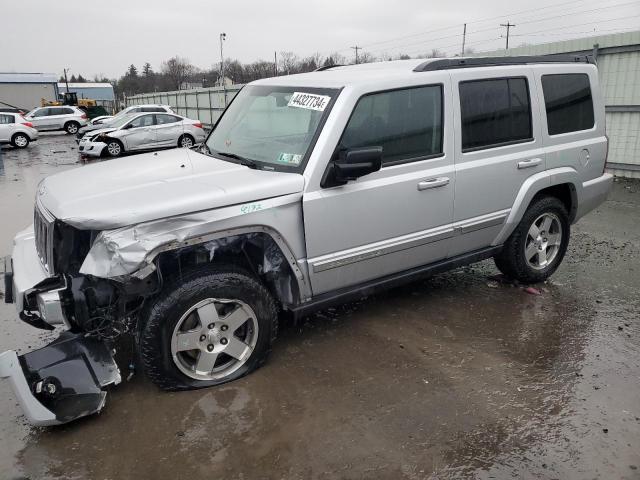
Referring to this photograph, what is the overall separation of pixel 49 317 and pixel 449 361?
268cm

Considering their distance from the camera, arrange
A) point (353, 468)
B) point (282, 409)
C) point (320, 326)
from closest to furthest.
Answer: point (353, 468), point (282, 409), point (320, 326)

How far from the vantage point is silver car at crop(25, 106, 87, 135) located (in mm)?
28516

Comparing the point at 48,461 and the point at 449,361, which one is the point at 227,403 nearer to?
the point at 48,461

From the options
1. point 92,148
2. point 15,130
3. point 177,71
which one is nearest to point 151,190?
point 92,148

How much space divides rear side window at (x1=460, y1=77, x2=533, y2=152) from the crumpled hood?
64.5 inches

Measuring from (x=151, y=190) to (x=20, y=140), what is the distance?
71.6 ft

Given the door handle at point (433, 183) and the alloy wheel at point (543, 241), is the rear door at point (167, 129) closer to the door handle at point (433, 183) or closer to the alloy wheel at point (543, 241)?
the alloy wheel at point (543, 241)

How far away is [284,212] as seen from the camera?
10.9 ft

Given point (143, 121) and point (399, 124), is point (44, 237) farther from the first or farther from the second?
point (143, 121)

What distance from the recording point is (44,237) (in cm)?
337

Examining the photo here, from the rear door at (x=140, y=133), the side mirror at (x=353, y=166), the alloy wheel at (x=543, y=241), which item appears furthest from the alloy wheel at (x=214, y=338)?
the rear door at (x=140, y=133)

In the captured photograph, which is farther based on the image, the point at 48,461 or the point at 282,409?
the point at 282,409

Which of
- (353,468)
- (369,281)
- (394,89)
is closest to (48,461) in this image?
(353,468)

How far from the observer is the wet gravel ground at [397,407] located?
2.74 metres
